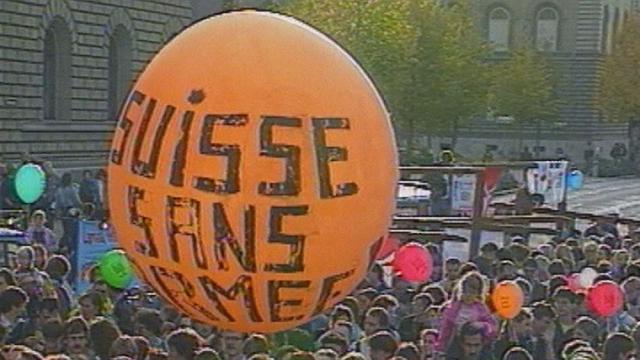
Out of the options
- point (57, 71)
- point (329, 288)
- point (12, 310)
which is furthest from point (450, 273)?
point (57, 71)

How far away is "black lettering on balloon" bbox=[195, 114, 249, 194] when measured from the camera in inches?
165

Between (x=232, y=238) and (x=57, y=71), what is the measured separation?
26.7 metres

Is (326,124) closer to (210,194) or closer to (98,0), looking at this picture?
(210,194)

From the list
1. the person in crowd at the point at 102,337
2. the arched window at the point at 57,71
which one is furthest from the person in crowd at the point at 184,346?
the arched window at the point at 57,71

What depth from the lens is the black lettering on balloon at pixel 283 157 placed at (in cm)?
421

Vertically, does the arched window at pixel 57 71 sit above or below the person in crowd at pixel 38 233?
above

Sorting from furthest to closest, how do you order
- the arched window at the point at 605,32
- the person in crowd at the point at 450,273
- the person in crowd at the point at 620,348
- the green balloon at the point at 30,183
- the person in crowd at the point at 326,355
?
the arched window at the point at 605,32, the green balloon at the point at 30,183, the person in crowd at the point at 450,273, the person in crowd at the point at 620,348, the person in crowd at the point at 326,355

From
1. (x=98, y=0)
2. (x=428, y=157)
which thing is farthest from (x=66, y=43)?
(x=428, y=157)

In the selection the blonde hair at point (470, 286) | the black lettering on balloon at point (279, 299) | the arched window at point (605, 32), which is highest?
the arched window at point (605, 32)

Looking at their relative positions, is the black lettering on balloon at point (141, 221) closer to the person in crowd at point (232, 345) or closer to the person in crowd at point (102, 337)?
the person in crowd at point (232, 345)

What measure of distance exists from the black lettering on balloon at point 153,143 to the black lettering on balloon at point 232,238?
0.85 feet

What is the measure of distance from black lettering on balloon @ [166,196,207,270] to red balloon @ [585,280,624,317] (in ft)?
18.2

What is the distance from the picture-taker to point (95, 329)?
788 centimetres

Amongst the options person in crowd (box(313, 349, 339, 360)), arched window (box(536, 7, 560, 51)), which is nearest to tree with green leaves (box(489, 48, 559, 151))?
arched window (box(536, 7, 560, 51))
